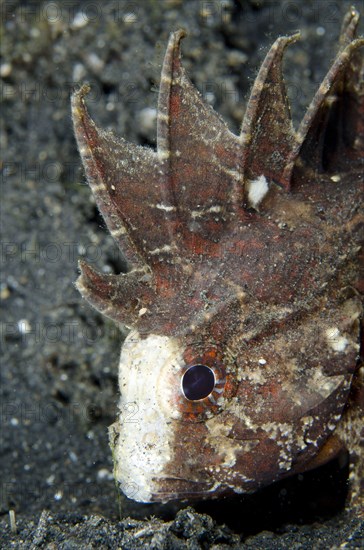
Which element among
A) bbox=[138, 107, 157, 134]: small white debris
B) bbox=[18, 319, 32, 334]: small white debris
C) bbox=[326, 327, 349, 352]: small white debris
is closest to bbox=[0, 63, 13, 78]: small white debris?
bbox=[138, 107, 157, 134]: small white debris

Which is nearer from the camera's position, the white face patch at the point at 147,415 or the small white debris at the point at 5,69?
the white face patch at the point at 147,415

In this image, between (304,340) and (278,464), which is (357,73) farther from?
(278,464)

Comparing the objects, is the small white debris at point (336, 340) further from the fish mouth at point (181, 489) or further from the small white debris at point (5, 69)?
the small white debris at point (5, 69)

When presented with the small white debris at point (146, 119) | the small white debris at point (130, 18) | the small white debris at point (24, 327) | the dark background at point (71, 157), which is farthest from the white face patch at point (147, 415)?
the small white debris at point (130, 18)

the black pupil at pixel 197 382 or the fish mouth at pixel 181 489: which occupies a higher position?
the black pupil at pixel 197 382

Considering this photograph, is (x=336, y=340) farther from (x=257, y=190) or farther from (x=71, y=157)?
(x=71, y=157)

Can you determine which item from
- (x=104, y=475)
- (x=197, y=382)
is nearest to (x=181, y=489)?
(x=197, y=382)

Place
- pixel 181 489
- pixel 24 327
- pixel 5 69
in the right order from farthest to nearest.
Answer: pixel 5 69
pixel 24 327
pixel 181 489
